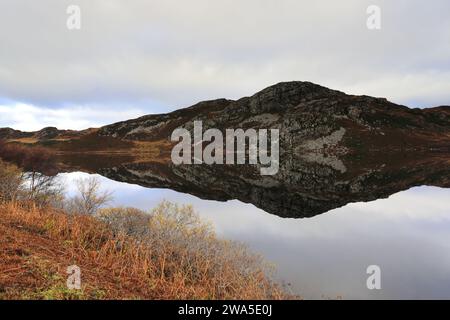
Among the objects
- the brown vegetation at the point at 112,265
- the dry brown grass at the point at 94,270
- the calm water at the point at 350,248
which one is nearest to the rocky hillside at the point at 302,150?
the calm water at the point at 350,248

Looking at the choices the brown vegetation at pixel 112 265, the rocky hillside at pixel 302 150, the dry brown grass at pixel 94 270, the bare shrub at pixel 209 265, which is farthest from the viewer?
the rocky hillside at pixel 302 150

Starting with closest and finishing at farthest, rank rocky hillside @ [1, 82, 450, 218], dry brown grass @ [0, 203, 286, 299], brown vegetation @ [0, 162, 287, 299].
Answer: dry brown grass @ [0, 203, 286, 299]
brown vegetation @ [0, 162, 287, 299]
rocky hillside @ [1, 82, 450, 218]

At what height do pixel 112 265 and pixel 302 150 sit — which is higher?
pixel 302 150

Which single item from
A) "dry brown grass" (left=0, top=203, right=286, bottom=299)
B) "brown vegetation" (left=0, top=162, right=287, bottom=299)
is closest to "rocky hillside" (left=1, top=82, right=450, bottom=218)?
"brown vegetation" (left=0, top=162, right=287, bottom=299)

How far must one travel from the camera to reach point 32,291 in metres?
8.44

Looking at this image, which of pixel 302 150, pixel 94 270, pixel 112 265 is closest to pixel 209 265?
pixel 112 265

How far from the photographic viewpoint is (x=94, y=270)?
1089 centimetres

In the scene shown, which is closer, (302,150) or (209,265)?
(209,265)

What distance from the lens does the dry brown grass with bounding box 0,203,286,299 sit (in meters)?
8.96

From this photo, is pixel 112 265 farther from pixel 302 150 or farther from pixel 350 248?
pixel 302 150

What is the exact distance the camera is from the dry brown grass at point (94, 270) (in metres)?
8.96

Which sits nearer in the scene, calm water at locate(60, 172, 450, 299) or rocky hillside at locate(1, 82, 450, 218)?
calm water at locate(60, 172, 450, 299)

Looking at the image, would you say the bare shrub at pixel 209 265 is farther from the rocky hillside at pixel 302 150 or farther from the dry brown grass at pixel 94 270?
the rocky hillside at pixel 302 150

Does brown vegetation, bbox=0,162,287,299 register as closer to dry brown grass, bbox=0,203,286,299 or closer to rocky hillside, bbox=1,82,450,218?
dry brown grass, bbox=0,203,286,299
